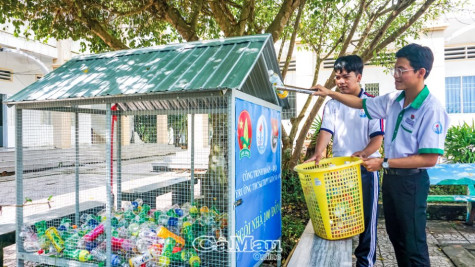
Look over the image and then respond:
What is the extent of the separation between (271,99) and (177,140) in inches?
52.0

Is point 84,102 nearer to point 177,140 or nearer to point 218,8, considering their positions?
point 177,140

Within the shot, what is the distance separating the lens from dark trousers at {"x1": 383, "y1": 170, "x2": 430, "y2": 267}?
92.5 inches

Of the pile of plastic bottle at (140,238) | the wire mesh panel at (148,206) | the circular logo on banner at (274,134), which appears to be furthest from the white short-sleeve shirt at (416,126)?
the pile of plastic bottle at (140,238)

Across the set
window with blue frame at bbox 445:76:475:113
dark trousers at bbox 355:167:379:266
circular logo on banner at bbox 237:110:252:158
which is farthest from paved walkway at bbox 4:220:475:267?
window with blue frame at bbox 445:76:475:113

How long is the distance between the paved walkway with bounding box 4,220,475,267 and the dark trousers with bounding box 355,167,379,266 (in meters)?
1.08

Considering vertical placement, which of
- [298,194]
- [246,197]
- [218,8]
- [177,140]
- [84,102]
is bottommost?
[298,194]

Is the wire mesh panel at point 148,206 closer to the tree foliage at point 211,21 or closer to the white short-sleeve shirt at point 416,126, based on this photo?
the white short-sleeve shirt at point 416,126

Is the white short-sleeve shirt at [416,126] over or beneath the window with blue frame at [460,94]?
beneath

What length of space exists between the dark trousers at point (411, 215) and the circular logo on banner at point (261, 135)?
1.21 meters

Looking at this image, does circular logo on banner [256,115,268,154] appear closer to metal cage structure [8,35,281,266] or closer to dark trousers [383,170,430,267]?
metal cage structure [8,35,281,266]

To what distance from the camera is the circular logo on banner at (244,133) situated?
2752 mm

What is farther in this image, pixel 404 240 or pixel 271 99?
pixel 271 99

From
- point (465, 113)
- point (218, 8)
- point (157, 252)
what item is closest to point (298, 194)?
point (218, 8)

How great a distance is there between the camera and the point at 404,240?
95.0 inches
